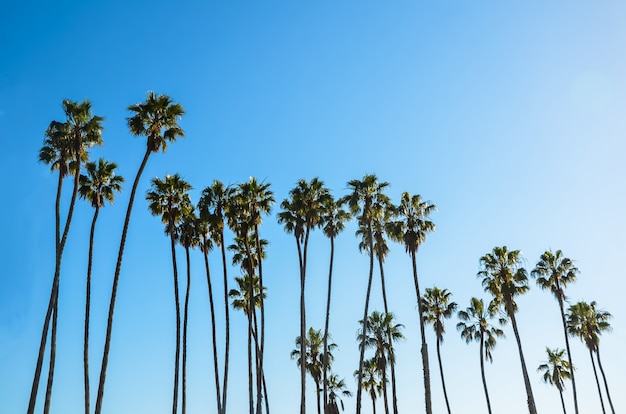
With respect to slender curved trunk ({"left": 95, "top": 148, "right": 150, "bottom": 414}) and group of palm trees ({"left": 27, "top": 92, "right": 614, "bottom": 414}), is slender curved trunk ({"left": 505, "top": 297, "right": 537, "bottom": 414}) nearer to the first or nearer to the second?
group of palm trees ({"left": 27, "top": 92, "right": 614, "bottom": 414})

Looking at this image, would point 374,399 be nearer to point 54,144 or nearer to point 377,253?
point 377,253

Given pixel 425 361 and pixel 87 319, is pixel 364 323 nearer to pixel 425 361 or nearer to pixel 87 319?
pixel 425 361

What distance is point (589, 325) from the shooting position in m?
55.9

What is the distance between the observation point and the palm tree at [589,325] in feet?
182

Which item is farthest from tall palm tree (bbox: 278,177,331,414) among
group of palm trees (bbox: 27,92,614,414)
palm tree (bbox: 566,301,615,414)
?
palm tree (bbox: 566,301,615,414)

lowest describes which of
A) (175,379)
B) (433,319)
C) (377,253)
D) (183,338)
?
(175,379)

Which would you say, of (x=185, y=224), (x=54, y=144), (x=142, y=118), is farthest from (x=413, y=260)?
(x=54, y=144)

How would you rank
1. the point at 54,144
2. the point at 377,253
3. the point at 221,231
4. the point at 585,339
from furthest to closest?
the point at 585,339, the point at 377,253, the point at 221,231, the point at 54,144

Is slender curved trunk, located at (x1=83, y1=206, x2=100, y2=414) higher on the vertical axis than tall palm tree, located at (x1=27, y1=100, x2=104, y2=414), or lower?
lower

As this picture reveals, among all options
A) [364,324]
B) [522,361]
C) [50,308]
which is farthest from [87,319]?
[522,361]

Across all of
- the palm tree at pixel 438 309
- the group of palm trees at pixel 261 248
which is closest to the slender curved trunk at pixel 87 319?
the group of palm trees at pixel 261 248

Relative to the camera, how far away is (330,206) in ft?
152

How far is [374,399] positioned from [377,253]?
723 inches

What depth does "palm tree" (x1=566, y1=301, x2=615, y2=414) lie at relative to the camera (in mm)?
55594
